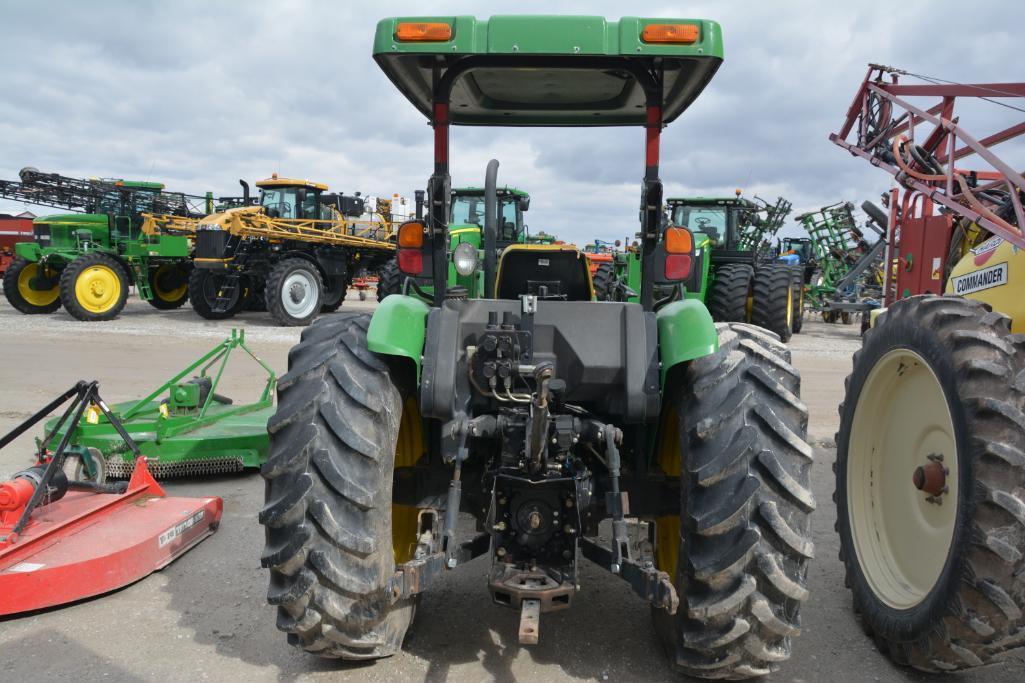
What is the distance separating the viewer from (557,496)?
2619mm

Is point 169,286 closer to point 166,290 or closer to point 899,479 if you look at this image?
point 166,290

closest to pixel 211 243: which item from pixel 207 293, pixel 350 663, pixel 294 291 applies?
pixel 207 293

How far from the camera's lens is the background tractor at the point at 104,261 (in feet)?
47.6

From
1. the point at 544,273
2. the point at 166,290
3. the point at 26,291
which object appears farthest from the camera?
the point at 166,290

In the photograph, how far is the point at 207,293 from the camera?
15.3 meters

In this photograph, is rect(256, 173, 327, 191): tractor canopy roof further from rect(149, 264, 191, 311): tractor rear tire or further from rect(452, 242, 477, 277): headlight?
rect(452, 242, 477, 277): headlight

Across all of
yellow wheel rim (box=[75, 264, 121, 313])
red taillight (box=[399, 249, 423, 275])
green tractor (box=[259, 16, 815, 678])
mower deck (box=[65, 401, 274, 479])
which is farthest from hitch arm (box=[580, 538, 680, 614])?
yellow wheel rim (box=[75, 264, 121, 313])

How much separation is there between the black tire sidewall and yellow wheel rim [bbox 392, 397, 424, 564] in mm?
1953

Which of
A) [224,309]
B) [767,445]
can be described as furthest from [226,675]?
[224,309]

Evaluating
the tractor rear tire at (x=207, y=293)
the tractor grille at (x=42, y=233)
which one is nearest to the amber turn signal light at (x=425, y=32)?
the tractor rear tire at (x=207, y=293)

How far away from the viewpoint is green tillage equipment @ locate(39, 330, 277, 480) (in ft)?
14.6

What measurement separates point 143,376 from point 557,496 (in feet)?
26.0

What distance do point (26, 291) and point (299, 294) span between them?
6427 millimetres

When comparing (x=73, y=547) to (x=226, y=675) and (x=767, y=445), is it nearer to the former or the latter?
(x=226, y=675)
